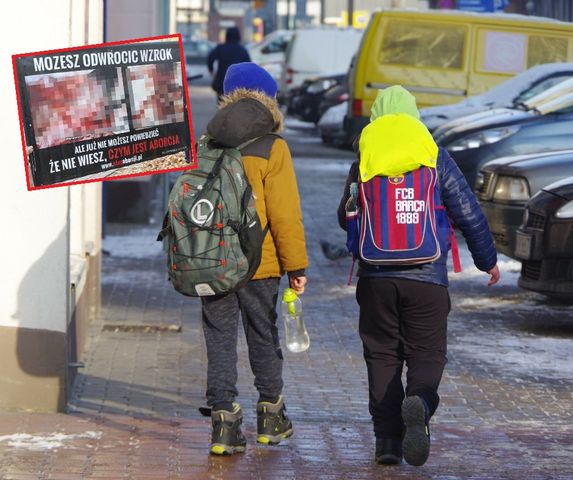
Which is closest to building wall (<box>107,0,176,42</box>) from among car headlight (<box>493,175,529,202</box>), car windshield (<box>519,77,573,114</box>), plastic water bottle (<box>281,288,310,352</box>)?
car windshield (<box>519,77,573,114</box>)

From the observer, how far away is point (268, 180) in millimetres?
6324

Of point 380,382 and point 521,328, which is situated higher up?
point 380,382

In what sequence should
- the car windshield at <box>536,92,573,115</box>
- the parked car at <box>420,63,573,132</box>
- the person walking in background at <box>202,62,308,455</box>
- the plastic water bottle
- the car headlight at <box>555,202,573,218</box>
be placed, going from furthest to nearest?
the parked car at <box>420,63,573,132</box>, the car windshield at <box>536,92,573,115</box>, the car headlight at <box>555,202,573,218</box>, the plastic water bottle, the person walking in background at <box>202,62,308,455</box>

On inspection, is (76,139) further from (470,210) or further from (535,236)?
(535,236)

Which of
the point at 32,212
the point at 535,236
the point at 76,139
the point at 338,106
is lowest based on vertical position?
the point at 338,106

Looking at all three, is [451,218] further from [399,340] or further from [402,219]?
[399,340]

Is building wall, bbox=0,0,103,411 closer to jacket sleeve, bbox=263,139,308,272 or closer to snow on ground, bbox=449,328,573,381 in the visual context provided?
jacket sleeve, bbox=263,139,308,272

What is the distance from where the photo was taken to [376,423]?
21.3ft

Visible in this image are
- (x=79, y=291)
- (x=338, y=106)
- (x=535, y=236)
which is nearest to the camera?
(x=79, y=291)

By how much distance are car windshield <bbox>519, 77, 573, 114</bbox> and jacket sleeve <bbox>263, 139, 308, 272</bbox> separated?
30.2ft

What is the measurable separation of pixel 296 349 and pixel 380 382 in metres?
0.56

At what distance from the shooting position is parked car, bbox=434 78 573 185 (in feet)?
48.4

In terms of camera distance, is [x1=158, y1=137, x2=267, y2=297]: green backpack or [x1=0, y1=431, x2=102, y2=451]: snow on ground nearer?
[x1=158, y1=137, x2=267, y2=297]: green backpack

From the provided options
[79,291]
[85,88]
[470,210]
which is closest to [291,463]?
[470,210]
